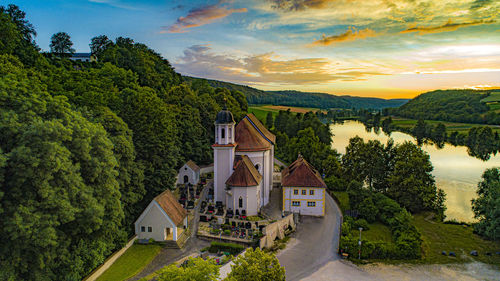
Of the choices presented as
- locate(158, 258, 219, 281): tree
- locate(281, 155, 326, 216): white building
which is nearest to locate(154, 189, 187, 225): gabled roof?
locate(281, 155, 326, 216): white building

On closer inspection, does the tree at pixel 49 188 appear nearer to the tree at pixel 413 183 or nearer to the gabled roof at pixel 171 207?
the gabled roof at pixel 171 207

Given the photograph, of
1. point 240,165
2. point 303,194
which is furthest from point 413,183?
point 240,165

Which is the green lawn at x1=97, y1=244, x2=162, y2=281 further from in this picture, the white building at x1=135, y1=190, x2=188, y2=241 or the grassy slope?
the grassy slope

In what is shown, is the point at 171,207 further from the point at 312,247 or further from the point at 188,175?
the point at 188,175

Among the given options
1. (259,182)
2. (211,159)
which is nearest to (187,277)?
(259,182)

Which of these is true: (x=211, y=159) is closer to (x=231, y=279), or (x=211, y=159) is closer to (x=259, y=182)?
(x=259, y=182)

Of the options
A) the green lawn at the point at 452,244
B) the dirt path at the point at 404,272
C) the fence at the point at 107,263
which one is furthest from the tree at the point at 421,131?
the fence at the point at 107,263
